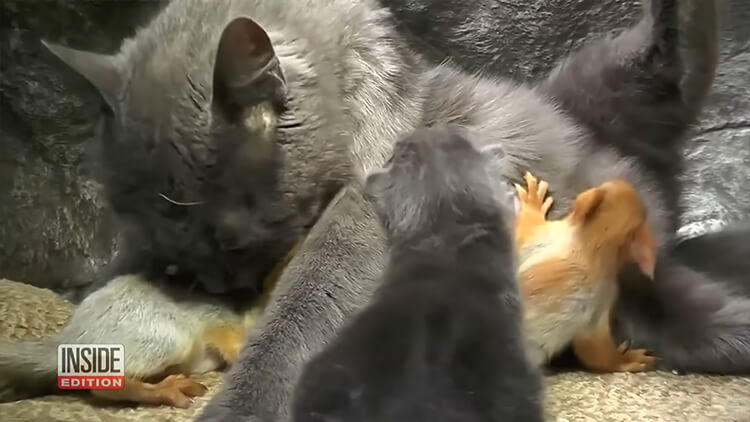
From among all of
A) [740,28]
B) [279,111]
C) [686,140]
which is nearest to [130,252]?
[279,111]

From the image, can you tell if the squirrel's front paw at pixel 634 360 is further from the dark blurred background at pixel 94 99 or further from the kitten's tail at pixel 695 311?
the dark blurred background at pixel 94 99

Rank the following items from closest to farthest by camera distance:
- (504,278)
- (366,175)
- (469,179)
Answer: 1. (504,278)
2. (469,179)
3. (366,175)

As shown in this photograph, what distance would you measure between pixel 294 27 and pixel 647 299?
721 millimetres

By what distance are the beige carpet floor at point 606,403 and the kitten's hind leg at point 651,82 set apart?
47 cm

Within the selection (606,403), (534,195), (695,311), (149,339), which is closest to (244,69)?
(149,339)

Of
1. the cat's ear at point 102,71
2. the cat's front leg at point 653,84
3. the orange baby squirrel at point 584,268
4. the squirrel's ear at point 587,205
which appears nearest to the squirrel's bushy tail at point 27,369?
the cat's ear at point 102,71

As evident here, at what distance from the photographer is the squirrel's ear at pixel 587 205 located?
4.60 feet

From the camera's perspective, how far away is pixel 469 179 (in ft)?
4.36

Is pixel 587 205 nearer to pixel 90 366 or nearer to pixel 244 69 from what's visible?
pixel 244 69

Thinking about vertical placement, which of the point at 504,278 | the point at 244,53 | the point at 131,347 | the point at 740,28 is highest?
the point at 740,28

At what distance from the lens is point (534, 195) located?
1.54 meters

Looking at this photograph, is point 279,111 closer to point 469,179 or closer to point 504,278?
point 469,179

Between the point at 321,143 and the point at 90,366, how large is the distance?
0.48 metres

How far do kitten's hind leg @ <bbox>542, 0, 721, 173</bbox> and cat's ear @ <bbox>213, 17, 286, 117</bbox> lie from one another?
0.62m
